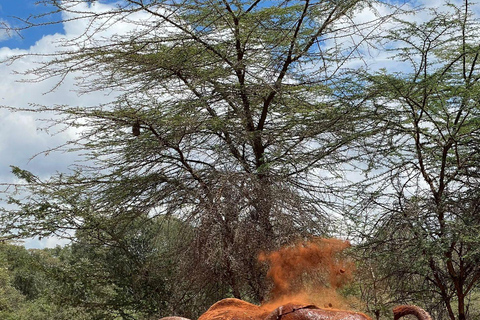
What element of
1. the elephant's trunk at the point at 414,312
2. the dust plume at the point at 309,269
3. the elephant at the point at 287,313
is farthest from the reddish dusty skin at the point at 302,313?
the dust plume at the point at 309,269

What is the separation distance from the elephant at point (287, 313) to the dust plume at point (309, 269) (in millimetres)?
3513

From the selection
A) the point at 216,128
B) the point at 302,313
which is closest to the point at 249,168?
the point at 216,128

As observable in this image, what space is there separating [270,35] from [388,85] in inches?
97.5

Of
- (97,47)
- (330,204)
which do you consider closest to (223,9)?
(97,47)

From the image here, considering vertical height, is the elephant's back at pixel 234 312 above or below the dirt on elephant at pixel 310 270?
below

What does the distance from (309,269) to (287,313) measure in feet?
15.0

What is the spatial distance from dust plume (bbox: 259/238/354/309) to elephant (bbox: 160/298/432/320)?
11.5 ft

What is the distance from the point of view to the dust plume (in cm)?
752

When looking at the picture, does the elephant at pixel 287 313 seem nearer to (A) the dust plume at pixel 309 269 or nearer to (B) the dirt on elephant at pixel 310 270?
(B) the dirt on elephant at pixel 310 270

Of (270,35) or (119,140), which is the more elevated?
(270,35)

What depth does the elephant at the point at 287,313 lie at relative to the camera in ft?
10.5

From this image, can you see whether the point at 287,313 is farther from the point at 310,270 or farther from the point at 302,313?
the point at 310,270

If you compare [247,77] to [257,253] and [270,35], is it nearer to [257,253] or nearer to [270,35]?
[270,35]

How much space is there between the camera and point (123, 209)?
10.6m
